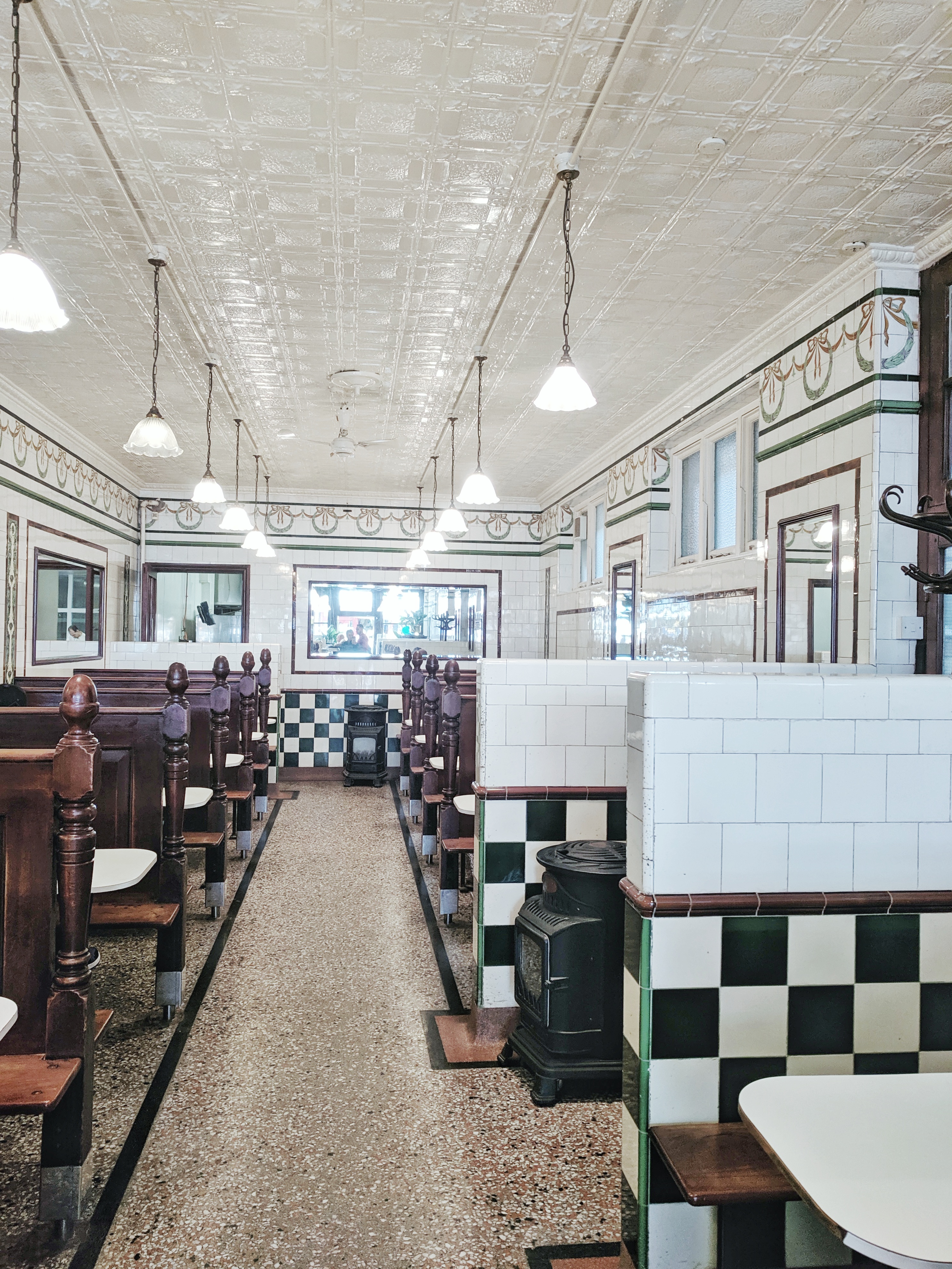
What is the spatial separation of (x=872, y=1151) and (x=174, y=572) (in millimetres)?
9550

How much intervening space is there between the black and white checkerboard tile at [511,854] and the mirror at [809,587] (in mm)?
1387

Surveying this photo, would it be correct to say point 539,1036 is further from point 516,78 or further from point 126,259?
point 126,259

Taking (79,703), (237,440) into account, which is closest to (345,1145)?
(79,703)

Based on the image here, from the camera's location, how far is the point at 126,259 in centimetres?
388

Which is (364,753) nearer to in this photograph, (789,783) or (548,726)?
(548,726)

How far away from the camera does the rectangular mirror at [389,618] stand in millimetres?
9953

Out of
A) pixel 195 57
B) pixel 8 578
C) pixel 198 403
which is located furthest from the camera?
pixel 198 403

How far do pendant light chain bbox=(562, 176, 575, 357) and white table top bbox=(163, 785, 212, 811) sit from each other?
2700 mm

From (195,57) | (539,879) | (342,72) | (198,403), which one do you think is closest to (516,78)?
(342,72)

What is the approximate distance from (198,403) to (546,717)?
4.43m

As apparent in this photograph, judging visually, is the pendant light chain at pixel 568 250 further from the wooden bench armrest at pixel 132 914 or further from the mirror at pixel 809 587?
the wooden bench armrest at pixel 132 914

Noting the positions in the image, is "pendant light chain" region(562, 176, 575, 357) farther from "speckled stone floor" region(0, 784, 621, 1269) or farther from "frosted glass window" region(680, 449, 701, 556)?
"speckled stone floor" region(0, 784, 621, 1269)

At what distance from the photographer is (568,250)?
11.0 ft

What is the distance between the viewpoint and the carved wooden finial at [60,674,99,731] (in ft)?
6.58
